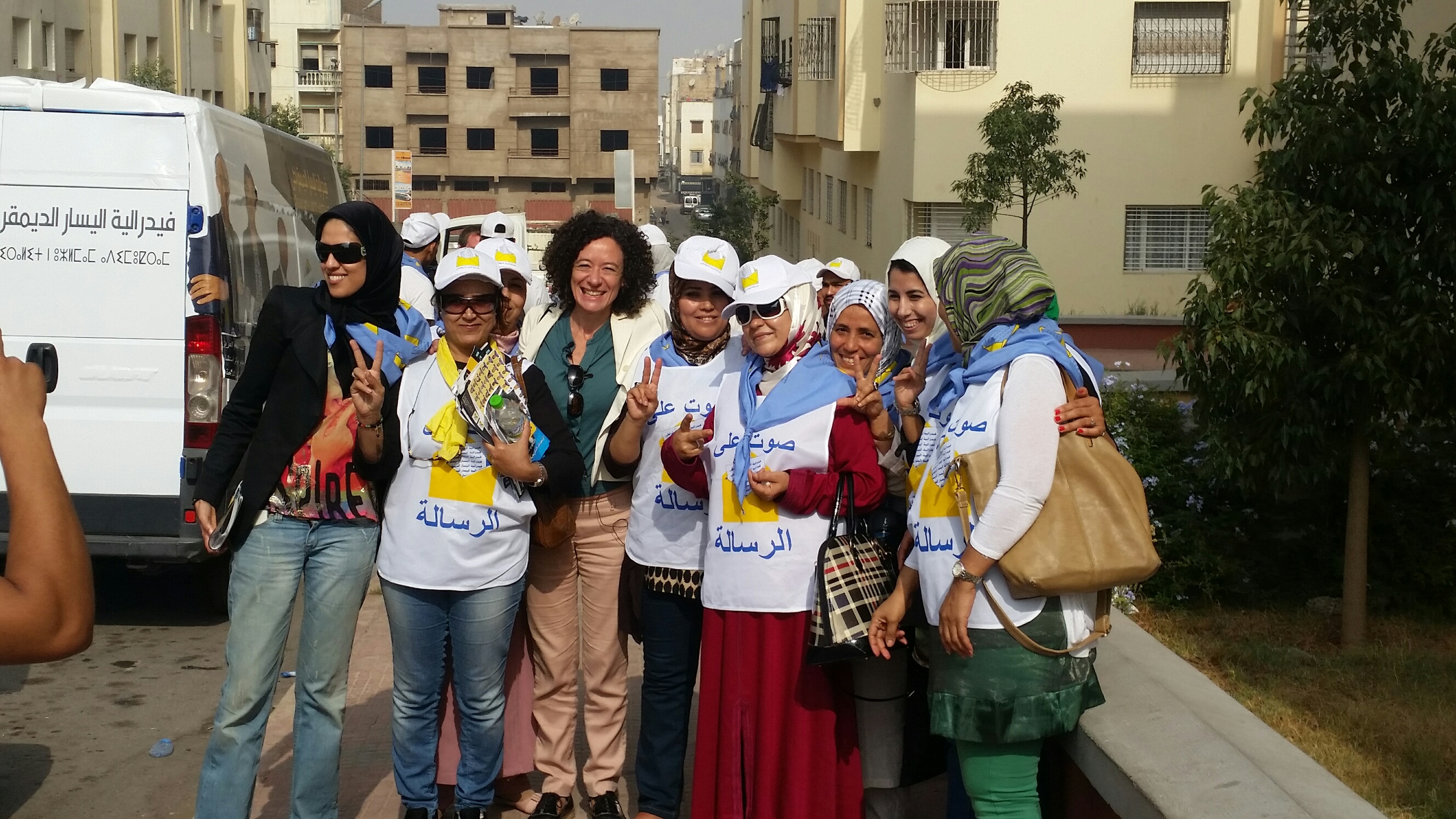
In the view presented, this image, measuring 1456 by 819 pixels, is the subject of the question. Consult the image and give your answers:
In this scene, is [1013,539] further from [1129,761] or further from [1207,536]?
[1207,536]

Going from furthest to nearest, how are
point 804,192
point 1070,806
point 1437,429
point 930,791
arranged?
point 804,192 → point 1437,429 → point 930,791 → point 1070,806

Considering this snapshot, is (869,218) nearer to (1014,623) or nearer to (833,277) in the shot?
(833,277)

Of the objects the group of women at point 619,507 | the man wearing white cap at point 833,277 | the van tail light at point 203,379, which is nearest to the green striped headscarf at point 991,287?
the group of women at point 619,507

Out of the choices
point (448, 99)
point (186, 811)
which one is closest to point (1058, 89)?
point (186, 811)

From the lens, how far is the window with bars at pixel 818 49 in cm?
2723

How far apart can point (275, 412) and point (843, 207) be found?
27131mm

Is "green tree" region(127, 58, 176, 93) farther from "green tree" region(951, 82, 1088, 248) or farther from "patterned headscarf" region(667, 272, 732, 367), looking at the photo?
"patterned headscarf" region(667, 272, 732, 367)

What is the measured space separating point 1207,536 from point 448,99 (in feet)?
247

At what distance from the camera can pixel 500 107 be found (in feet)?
262

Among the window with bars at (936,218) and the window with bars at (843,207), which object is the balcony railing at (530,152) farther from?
the window with bars at (936,218)

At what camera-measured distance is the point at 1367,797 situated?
5.27 metres

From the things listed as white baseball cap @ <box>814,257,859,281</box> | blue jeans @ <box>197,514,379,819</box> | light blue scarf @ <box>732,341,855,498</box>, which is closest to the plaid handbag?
light blue scarf @ <box>732,341,855,498</box>

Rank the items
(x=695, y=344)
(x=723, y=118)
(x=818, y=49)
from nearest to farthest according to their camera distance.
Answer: (x=695, y=344) → (x=818, y=49) → (x=723, y=118)

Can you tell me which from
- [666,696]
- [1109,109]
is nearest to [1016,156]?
[1109,109]
